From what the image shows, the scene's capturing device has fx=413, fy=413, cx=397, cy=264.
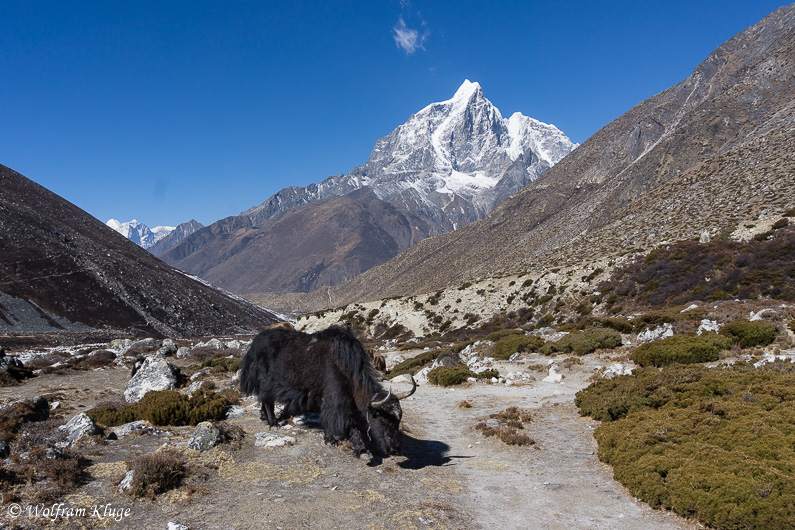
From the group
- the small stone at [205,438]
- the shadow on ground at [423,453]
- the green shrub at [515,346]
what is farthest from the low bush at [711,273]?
the small stone at [205,438]

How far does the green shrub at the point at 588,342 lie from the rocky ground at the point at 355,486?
28.5 feet

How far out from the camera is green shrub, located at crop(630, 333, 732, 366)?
14.7 m

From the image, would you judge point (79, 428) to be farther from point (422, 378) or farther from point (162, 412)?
point (422, 378)

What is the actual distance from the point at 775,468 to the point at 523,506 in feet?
12.9

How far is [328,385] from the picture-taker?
9.62 metres

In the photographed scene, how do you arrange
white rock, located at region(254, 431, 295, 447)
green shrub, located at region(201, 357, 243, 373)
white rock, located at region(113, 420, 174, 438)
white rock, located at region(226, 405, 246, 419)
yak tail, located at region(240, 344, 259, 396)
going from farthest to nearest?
1. green shrub, located at region(201, 357, 243, 373)
2. white rock, located at region(226, 405, 246, 419)
3. yak tail, located at region(240, 344, 259, 396)
4. white rock, located at region(254, 431, 295, 447)
5. white rock, located at region(113, 420, 174, 438)

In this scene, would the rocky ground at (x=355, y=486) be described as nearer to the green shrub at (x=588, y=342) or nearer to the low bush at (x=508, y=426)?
the low bush at (x=508, y=426)

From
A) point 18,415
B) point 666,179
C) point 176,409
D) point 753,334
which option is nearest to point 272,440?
point 176,409

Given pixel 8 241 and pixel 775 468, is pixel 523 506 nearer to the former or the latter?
pixel 775 468

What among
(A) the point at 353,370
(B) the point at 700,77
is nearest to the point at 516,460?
(A) the point at 353,370

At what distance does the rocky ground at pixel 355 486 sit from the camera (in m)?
6.13

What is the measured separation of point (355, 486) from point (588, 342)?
16750 mm

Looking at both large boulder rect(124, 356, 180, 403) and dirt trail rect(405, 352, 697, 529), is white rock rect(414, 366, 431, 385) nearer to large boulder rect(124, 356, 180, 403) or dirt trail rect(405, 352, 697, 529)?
dirt trail rect(405, 352, 697, 529)

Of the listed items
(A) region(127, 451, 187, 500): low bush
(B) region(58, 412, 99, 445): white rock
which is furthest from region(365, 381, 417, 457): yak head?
(B) region(58, 412, 99, 445): white rock
